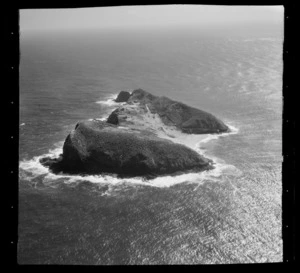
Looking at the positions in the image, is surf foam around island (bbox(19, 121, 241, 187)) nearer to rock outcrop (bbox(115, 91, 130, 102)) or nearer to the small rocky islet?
A: the small rocky islet

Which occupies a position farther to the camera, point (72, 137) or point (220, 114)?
point (220, 114)

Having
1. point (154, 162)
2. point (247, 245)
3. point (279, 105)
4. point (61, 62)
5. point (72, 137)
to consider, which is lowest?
point (247, 245)

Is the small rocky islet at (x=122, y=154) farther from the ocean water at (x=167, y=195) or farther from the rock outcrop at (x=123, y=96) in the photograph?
the rock outcrop at (x=123, y=96)

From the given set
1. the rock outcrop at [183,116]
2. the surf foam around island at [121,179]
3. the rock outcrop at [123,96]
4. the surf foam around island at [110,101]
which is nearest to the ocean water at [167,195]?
the surf foam around island at [121,179]

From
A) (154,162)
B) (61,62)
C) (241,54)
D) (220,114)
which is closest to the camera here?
(154,162)

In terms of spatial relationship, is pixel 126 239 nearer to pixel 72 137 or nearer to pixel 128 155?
pixel 128 155
